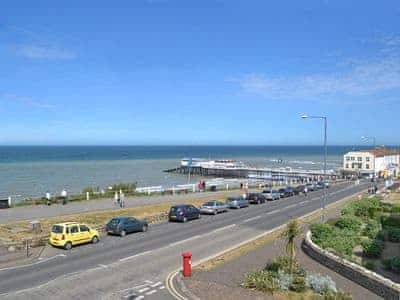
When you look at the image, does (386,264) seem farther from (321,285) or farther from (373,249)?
(321,285)

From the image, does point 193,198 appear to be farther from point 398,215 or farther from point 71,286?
point 71,286

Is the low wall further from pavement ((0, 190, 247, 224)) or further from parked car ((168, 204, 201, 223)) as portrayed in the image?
pavement ((0, 190, 247, 224))

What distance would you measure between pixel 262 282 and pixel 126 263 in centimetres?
665

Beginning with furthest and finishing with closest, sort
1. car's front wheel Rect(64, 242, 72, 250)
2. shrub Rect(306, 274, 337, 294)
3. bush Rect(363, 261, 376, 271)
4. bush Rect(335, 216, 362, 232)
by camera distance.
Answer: bush Rect(335, 216, 362, 232) → car's front wheel Rect(64, 242, 72, 250) → bush Rect(363, 261, 376, 271) → shrub Rect(306, 274, 337, 294)

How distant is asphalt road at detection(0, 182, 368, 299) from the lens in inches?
604

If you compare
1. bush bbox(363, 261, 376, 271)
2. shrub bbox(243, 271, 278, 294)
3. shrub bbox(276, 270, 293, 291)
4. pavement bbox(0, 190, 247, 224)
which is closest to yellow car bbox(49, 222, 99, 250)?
pavement bbox(0, 190, 247, 224)

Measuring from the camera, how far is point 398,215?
32125 mm

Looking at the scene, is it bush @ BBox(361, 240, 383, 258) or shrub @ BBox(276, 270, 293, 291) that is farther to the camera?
bush @ BBox(361, 240, 383, 258)

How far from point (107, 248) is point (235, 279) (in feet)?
28.3

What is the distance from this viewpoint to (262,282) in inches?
614

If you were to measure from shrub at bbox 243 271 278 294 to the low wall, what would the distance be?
3.14 m

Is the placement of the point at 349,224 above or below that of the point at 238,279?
above

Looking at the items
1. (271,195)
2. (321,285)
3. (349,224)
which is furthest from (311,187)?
(321,285)

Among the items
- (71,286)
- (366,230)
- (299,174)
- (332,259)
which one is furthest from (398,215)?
(299,174)
